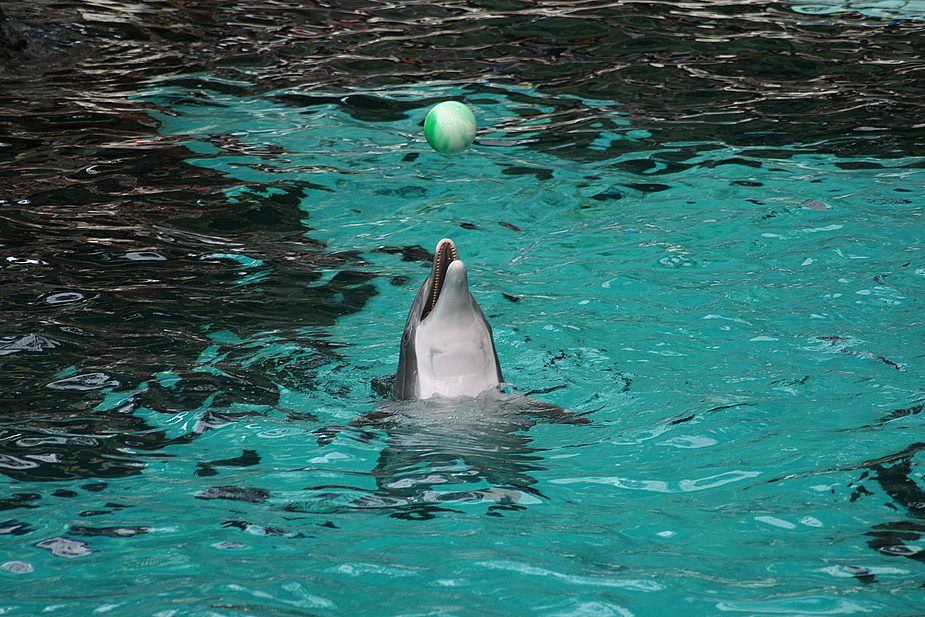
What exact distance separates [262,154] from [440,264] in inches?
206

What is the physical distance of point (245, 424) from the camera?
13.5 ft

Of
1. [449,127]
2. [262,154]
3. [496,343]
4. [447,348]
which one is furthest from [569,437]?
[262,154]

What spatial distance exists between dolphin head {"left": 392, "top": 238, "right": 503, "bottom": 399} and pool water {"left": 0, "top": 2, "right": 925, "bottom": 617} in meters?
0.13

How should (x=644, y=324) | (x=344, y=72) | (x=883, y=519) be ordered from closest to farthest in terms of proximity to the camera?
(x=883, y=519) < (x=644, y=324) < (x=344, y=72)

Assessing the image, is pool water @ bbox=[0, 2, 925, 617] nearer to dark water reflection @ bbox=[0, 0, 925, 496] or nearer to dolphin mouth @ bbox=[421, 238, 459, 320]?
dark water reflection @ bbox=[0, 0, 925, 496]

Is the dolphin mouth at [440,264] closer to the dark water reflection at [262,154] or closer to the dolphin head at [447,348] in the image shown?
the dolphin head at [447,348]

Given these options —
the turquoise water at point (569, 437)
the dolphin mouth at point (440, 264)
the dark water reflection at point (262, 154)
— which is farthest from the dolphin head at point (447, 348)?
the dark water reflection at point (262, 154)

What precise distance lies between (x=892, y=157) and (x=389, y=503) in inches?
267

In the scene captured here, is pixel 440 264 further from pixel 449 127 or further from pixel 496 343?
pixel 449 127

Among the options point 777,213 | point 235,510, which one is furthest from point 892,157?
point 235,510

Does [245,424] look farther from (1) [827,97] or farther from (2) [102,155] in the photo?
(1) [827,97]

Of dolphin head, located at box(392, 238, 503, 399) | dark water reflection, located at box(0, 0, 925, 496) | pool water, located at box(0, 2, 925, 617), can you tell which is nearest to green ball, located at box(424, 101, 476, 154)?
pool water, located at box(0, 2, 925, 617)

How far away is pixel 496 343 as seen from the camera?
5402 mm

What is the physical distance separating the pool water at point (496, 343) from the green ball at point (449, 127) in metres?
0.91
